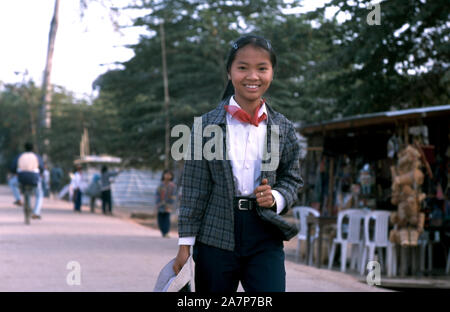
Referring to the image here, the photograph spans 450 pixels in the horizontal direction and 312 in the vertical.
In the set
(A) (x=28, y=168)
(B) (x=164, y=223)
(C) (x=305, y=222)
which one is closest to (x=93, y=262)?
(C) (x=305, y=222)

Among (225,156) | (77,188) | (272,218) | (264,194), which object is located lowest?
(77,188)

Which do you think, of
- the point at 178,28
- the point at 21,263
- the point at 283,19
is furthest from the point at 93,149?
the point at 21,263

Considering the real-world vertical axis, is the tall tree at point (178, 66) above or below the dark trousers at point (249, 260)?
above

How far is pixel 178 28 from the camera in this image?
938 inches

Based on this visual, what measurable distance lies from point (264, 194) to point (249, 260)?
0.34 metres

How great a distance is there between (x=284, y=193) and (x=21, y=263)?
6.76m

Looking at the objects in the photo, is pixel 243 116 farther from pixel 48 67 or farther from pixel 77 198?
pixel 48 67

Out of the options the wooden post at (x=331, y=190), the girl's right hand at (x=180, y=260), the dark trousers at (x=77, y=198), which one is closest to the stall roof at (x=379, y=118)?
the wooden post at (x=331, y=190)

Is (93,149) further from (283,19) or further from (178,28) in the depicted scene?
(283,19)

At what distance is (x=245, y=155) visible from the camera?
350cm

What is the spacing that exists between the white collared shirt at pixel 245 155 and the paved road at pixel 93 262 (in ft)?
13.9

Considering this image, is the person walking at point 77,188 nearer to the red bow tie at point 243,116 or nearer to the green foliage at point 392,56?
the green foliage at point 392,56

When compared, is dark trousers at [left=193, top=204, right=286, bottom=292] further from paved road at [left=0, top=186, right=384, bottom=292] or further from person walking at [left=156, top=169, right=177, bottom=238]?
person walking at [left=156, top=169, right=177, bottom=238]

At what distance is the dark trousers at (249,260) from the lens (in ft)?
11.2
